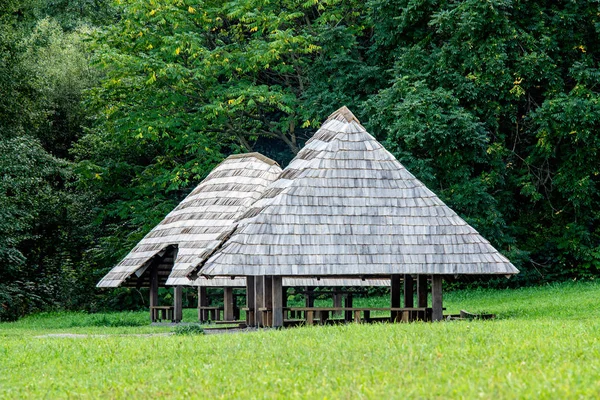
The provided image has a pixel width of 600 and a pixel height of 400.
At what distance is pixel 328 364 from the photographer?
41.4ft

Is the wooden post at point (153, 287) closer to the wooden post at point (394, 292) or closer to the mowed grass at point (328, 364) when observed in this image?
the wooden post at point (394, 292)

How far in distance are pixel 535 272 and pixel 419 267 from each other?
14.7 metres

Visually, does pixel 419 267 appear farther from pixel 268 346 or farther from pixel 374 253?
pixel 268 346

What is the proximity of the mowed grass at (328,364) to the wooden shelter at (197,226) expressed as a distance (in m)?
8.49

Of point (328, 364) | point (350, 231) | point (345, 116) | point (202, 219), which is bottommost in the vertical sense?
point (328, 364)

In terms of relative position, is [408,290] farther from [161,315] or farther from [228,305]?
[161,315]

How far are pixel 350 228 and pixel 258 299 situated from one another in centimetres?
310

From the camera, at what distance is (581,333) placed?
15414 mm

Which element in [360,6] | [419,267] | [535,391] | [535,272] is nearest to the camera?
[535,391]

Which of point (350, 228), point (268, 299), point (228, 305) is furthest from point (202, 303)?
point (350, 228)

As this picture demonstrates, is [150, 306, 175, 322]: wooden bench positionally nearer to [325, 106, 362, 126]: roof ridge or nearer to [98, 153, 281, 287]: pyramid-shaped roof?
[98, 153, 281, 287]: pyramid-shaped roof

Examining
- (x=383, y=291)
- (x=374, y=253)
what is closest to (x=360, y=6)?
(x=383, y=291)

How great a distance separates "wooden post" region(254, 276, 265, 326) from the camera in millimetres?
21891

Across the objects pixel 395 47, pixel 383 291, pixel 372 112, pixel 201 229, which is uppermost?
pixel 395 47
